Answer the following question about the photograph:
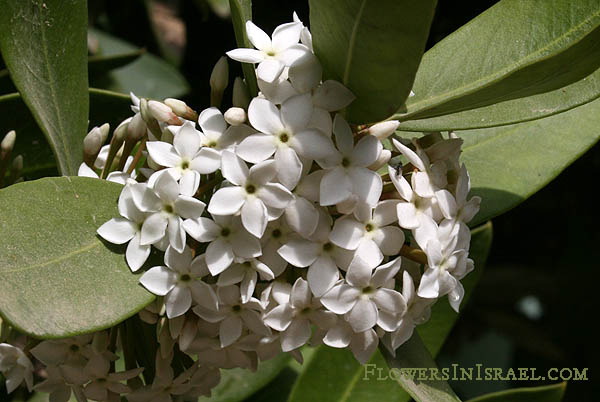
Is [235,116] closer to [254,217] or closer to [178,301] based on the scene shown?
[254,217]

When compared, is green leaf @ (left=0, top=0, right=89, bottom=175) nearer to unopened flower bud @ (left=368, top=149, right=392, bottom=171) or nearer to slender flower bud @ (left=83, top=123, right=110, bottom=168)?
slender flower bud @ (left=83, top=123, right=110, bottom=168)

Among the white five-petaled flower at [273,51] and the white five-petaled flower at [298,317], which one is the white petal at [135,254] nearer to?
the white five-petaled flower at [298,317]

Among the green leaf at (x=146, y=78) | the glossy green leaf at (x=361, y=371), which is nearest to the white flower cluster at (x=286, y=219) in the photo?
the glossy green leaf at (x=361, y=371)

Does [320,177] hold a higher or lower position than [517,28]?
lower

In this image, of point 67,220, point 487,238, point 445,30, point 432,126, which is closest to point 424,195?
point 432,126

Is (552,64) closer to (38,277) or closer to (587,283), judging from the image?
(38,277)
